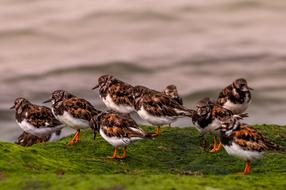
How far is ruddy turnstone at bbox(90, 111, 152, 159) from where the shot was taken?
66.7 feet

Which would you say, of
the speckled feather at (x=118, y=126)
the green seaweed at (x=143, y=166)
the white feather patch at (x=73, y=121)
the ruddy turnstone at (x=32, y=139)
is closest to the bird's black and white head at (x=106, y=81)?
the green seaweed at (x=143, y=166)

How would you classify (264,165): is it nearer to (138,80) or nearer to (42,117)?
(42,117)

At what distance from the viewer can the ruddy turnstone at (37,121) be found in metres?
24.0

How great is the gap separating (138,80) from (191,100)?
155 inches

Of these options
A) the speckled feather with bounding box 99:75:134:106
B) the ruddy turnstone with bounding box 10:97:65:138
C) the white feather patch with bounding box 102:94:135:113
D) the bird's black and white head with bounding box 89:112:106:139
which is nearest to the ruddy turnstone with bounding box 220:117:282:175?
the bird's black and white head with bounding box 89:112:106:139

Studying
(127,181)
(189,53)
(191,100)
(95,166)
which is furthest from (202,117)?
(189,53)

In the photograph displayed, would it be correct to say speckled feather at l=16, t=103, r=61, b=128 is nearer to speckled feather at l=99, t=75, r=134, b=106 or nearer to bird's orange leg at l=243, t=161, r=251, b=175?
speckled feather at l=99, t=75, r=134, b=106

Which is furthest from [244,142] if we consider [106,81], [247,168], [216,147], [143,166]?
[106,81]

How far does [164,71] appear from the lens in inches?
1866

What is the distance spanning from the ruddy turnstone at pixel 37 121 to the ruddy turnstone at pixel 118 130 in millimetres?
3165

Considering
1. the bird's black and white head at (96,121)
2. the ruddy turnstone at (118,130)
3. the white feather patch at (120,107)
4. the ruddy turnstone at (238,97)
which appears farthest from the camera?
the white feather patch at (120,107)

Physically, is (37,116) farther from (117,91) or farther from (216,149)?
(216,149)

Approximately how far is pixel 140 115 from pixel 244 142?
6.00 meters

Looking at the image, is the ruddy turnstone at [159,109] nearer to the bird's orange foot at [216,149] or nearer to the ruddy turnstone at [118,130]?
the bird's orange foot at [216,149]
